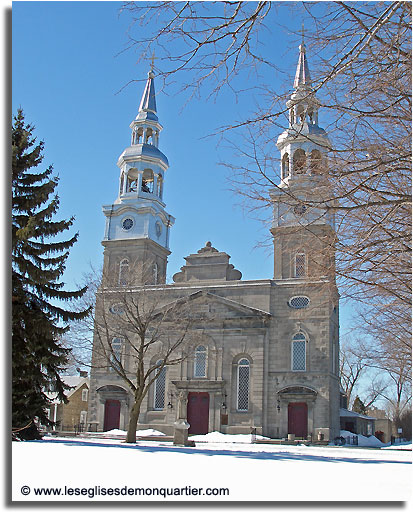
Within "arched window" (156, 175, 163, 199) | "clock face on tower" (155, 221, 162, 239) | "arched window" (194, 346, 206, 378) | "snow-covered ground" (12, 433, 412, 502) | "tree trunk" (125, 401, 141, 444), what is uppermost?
"arched window" (156, 175, 163, 199)

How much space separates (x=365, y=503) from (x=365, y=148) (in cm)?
439

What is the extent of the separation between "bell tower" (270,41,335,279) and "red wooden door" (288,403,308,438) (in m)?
25.6

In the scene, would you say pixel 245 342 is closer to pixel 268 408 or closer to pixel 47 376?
pixel 268 408

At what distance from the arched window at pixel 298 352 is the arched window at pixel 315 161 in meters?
27.7

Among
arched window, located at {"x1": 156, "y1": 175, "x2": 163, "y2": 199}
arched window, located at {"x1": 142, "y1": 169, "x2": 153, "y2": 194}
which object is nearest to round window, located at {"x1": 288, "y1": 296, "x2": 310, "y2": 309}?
arched window, located at {"x1": 156, "y1": 175, "x2": 163, "y2": 199}

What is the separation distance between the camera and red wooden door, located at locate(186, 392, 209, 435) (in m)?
35.7

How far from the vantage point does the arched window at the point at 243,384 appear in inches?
1403

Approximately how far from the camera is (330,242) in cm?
945

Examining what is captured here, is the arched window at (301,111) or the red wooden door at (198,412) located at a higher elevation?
the arched window at (301,111)

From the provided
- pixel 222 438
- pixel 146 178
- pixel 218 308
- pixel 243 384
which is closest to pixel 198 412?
pixel 243 384

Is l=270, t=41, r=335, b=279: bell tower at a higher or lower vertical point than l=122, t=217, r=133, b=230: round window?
lower

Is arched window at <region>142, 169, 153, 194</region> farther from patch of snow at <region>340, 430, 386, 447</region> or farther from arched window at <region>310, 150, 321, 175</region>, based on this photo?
arched window at <region>310, 150, 321, 175</region>

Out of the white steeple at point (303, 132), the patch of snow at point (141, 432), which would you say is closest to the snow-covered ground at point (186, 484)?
the white steeple at point (303, 132)

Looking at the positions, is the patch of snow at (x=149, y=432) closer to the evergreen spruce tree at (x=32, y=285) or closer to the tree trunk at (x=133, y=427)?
the tree trunk at (x=133, y=427)
